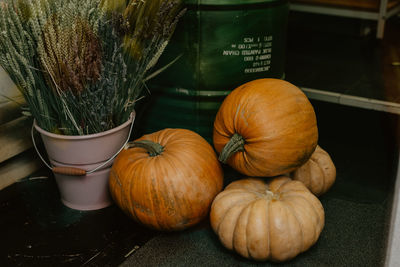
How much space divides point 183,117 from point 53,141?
2.07ft

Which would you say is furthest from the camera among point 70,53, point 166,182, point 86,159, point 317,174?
point 317,174

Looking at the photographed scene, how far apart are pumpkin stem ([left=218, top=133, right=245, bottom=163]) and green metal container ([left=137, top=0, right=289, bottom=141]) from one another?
0.40 meters

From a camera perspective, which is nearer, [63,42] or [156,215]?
[63,42]

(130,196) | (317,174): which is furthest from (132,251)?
(317,174)

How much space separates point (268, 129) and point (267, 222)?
13.3 inches

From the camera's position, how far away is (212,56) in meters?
1.96

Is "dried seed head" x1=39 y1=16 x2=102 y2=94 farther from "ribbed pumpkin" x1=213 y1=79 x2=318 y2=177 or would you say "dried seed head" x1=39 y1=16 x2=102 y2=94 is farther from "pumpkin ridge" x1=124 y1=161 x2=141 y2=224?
"ribbed pumpkin" x1=213 y1=79 x2=318 y2=177

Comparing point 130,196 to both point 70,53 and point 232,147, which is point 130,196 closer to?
Answer: point 232,147

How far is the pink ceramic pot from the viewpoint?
172 centimetres

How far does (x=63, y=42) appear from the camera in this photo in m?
1.49

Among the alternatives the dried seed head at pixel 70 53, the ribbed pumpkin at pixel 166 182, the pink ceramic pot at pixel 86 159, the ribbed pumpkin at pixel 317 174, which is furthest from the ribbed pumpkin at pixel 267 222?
the dried seed head at pixel 70 53

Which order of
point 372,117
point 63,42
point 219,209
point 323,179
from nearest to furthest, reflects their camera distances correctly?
point 63,42 → point 219,209 → point 323,179 → point 372,117

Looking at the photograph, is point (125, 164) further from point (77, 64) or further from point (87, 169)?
point (77, 64)

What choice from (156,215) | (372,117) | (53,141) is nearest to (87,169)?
(53,141)
